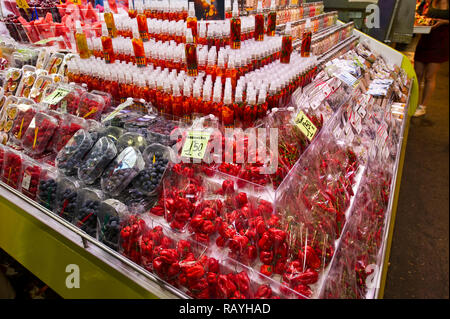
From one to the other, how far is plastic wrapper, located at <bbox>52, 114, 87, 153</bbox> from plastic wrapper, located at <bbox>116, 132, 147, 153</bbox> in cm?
37

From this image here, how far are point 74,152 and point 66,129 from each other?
28 centimetres

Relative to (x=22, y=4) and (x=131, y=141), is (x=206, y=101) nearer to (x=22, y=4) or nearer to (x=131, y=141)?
(x=131, y=141)

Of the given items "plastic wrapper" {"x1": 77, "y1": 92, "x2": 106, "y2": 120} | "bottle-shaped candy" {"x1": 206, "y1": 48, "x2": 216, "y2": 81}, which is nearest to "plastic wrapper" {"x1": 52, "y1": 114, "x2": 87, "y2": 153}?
"plastic wrapper" {"x1": 77, "y1": 92, "x2": 106, "y2": 120}

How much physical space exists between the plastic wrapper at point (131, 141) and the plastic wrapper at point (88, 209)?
0.27 m

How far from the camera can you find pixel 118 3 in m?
3.79

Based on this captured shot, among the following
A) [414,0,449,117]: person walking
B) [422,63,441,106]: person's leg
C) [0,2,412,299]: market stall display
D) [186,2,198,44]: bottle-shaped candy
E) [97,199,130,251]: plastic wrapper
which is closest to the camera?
[0,2,412,299]: market stall display

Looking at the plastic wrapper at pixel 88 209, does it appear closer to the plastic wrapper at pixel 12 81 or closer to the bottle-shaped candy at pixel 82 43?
the bottle-shaped candy at pixel 82 43

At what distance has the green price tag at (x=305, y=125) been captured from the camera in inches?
59.8

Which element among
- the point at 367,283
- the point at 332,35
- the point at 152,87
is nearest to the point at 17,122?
the point at 152,87

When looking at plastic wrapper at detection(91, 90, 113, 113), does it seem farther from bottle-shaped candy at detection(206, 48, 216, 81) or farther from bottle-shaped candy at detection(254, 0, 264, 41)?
bottle-shaped candy at detection(254, 0, 264, 41)

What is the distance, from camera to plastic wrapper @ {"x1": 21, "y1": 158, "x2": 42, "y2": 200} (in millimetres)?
1507

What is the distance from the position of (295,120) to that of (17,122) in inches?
65.4

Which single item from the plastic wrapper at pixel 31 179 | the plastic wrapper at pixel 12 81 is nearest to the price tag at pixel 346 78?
the plastic wrapper at pixel 31 179
